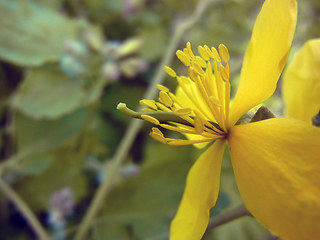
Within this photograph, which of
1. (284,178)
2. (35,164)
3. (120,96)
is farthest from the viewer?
(120,96)

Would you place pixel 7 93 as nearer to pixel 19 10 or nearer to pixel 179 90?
pixel 19 10

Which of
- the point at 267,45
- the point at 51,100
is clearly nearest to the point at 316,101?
the point at 267,45

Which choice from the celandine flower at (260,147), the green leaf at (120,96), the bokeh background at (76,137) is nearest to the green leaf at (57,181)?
the bokeh background at (76,137)

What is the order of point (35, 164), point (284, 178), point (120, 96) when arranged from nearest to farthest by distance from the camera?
point (284, 178) → point (35, 164) → point (120, 96)

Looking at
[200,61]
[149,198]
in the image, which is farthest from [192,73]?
[149,198]

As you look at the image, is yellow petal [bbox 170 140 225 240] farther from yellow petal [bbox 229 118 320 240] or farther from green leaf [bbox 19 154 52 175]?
green leaf [bbox 19 154 52 175]

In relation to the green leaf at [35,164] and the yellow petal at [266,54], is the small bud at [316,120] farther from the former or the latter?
the green leaf at [35,164]

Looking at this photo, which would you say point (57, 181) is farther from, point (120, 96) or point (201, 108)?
point (201, 108)

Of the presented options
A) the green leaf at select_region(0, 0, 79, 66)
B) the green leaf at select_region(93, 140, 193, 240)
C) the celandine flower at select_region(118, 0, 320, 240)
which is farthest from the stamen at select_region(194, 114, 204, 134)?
the green leaf at select_region(0, 0, 79, 66)
